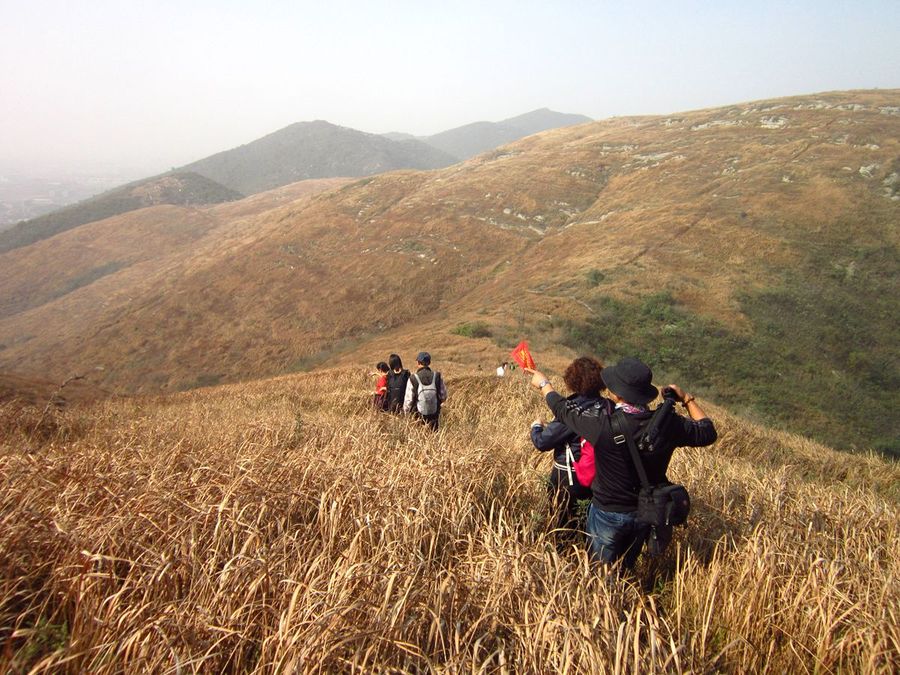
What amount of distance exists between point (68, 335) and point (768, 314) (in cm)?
5070

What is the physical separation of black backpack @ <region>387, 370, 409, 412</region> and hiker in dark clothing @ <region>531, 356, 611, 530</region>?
354 centimetres

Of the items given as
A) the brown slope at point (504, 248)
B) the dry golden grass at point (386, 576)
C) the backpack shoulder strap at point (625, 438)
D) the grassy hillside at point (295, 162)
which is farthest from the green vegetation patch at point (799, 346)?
the grassy hillside at point (295, 162)

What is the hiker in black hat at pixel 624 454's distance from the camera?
8.45 ft

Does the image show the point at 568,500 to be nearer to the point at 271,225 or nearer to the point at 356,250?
the point at 356,250

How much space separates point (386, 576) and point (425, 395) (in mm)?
3992

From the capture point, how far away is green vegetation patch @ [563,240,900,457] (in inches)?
706

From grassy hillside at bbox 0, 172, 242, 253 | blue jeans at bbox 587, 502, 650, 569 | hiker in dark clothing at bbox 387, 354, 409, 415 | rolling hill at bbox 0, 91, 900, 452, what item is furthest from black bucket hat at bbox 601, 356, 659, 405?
grassy hillside at bbox 0, 172, 242, 253

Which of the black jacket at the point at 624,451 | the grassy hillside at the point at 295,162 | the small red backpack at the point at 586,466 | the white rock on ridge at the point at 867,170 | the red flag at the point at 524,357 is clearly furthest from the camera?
the grassy hillside at the point at 295,162

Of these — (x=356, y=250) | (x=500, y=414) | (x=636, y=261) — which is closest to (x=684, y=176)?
(x=636, y=261)

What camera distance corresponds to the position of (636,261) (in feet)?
99.2

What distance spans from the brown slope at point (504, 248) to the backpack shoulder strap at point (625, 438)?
18540 mm

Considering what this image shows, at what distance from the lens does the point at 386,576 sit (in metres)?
2.15

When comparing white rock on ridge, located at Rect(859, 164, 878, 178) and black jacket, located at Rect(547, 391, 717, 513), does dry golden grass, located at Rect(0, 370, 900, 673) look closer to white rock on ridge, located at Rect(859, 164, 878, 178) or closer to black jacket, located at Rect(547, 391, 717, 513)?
black jacket, located at Rect(547, 391, 717, 513)

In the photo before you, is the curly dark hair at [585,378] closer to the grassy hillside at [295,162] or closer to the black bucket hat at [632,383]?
the black bucket hat at [632,383]
